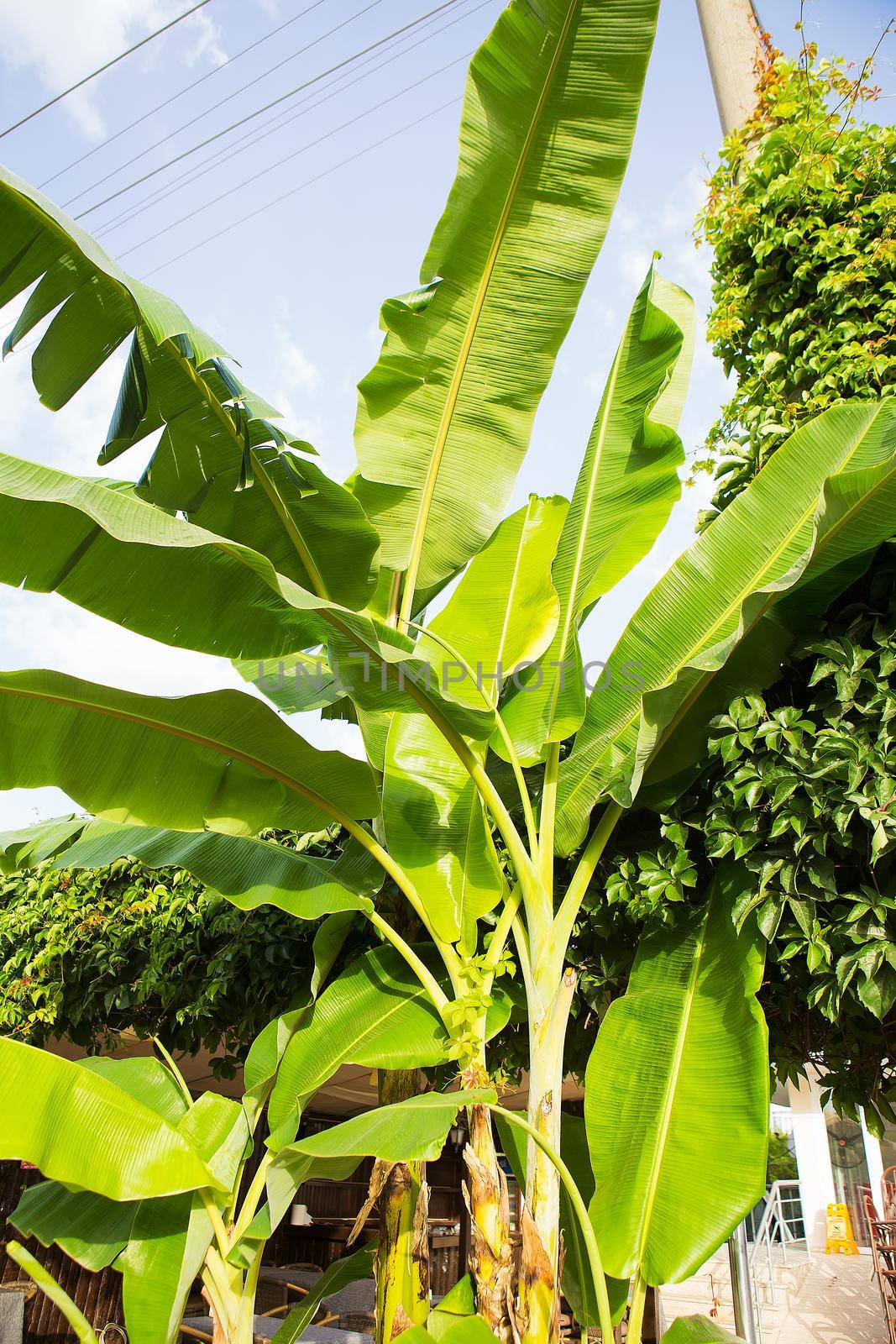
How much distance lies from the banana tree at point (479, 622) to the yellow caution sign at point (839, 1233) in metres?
11.5

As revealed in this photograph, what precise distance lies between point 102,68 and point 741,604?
7.32 m

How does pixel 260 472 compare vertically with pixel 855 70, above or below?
below

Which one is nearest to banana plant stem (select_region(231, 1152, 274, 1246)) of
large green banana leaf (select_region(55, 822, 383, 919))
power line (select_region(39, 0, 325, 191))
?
large green banana leaf (select_region(55, 822, 383, 919))

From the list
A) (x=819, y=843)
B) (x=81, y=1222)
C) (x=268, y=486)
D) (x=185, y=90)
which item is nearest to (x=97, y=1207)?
(x=81, y=1222)

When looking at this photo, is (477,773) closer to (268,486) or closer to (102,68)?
(268,486)

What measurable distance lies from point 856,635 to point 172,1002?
3.27 meters

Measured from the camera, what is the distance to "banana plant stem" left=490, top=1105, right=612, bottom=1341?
6.43 ft

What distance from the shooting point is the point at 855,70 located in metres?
3.14

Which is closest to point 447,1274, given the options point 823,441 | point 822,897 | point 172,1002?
point 172,1002

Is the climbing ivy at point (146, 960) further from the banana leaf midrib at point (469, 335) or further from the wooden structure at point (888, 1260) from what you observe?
the wooden structure at point (888, 1260)

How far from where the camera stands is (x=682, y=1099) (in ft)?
7.31

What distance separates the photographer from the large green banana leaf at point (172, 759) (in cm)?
249

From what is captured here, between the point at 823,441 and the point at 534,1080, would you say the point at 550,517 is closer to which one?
the point at 823,441

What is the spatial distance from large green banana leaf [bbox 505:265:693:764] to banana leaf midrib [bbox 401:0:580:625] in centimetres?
47
